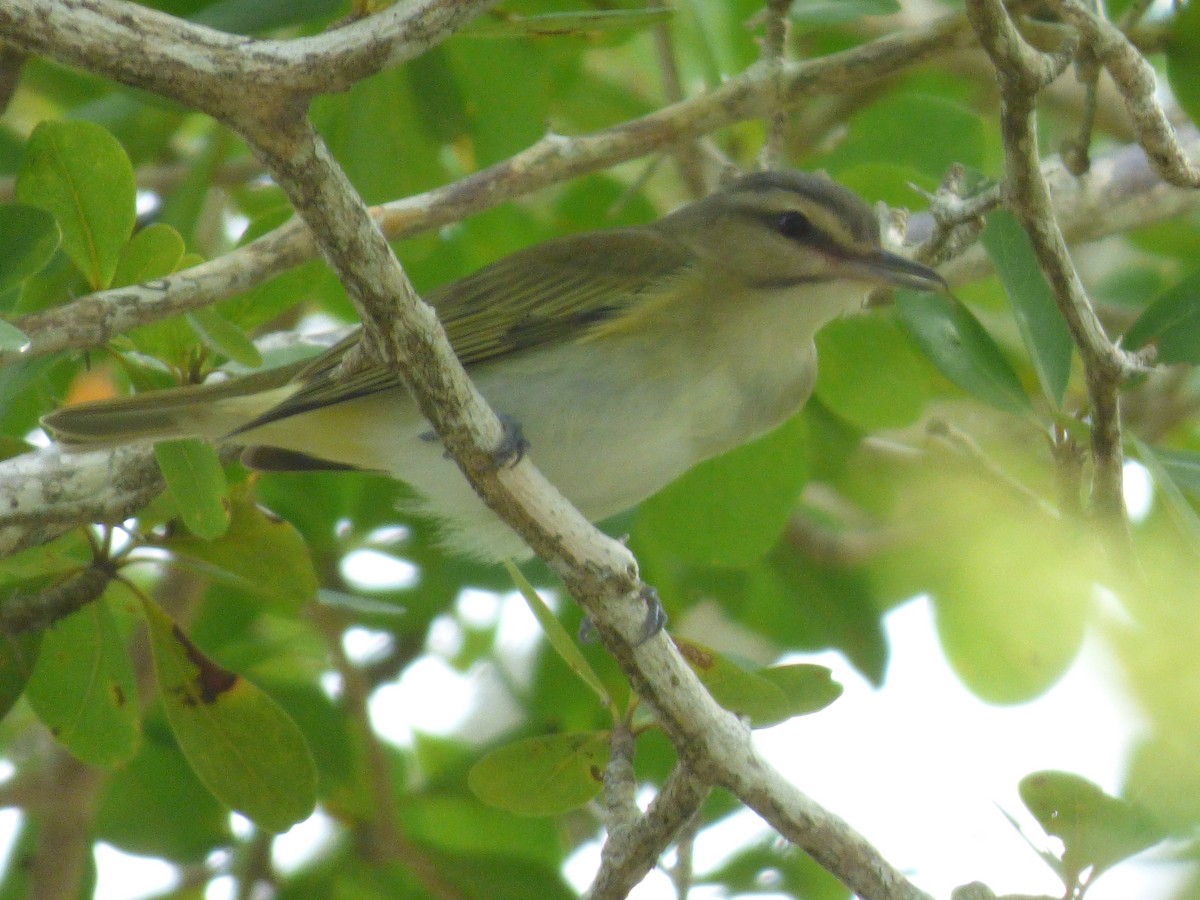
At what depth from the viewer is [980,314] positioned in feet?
16.6

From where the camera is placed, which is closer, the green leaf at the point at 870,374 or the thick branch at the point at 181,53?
the thick branch at the point at 181,53

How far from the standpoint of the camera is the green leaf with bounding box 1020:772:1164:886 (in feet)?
7.92

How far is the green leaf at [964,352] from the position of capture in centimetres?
292

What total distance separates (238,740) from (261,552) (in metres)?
0.41

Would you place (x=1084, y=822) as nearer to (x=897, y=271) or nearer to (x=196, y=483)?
(x=897, y=271)

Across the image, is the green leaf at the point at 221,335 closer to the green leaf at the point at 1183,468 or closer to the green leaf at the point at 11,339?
the green leaf at the point at 11,339

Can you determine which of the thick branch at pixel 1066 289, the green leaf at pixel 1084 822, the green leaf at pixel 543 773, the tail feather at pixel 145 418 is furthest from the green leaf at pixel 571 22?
the green leaf at pixel 1084 822

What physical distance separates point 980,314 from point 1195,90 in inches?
67.2

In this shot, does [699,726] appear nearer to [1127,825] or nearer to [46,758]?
[1127,825]

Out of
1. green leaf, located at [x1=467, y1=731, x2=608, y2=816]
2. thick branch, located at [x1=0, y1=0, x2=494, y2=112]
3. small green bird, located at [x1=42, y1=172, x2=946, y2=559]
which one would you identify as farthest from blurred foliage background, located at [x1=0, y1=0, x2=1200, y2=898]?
thick branch, located at [x1=0, y1=0, x2=494, y2=112]

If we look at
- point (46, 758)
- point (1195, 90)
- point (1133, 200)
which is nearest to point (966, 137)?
point (1133, 200)

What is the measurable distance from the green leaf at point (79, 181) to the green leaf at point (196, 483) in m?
0.44

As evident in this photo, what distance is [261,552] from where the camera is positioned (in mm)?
3164

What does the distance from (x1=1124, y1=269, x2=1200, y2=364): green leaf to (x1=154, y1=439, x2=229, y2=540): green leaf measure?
1931 millimetres
